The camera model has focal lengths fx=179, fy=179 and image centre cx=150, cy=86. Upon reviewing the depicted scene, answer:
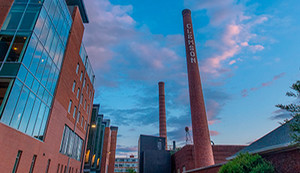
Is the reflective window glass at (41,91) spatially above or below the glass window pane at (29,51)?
below

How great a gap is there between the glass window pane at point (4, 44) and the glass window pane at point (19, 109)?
339 centimetres

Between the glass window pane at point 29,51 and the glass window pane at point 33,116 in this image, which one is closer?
the glass window pane at point 29,51

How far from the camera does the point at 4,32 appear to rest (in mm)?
16484

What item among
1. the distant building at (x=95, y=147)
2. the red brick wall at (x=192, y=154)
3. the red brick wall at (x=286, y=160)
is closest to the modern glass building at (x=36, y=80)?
the distant building at (x=95, y=147)

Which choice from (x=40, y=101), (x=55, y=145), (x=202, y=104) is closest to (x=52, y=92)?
(x=40, y=101)

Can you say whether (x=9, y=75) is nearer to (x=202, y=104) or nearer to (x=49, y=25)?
(x=49, y=25)

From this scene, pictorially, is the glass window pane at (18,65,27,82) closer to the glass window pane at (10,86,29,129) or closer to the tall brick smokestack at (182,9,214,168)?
the glass window pane at (10,86,29,129)

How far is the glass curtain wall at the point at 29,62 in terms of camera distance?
49.3 feet

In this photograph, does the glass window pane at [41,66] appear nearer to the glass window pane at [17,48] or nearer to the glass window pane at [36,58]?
the glass window pane at [36,58]

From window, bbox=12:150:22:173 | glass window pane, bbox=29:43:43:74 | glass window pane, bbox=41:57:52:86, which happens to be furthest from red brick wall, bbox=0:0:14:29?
window, bbox=12:150:22:173

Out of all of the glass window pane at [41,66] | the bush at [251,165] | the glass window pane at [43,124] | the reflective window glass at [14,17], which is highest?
the reflective window glass at [14,17]

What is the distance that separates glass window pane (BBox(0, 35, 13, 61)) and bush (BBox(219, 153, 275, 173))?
65.8 feet

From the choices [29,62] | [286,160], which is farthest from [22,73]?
[286,160]

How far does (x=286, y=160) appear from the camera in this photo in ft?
31.6
